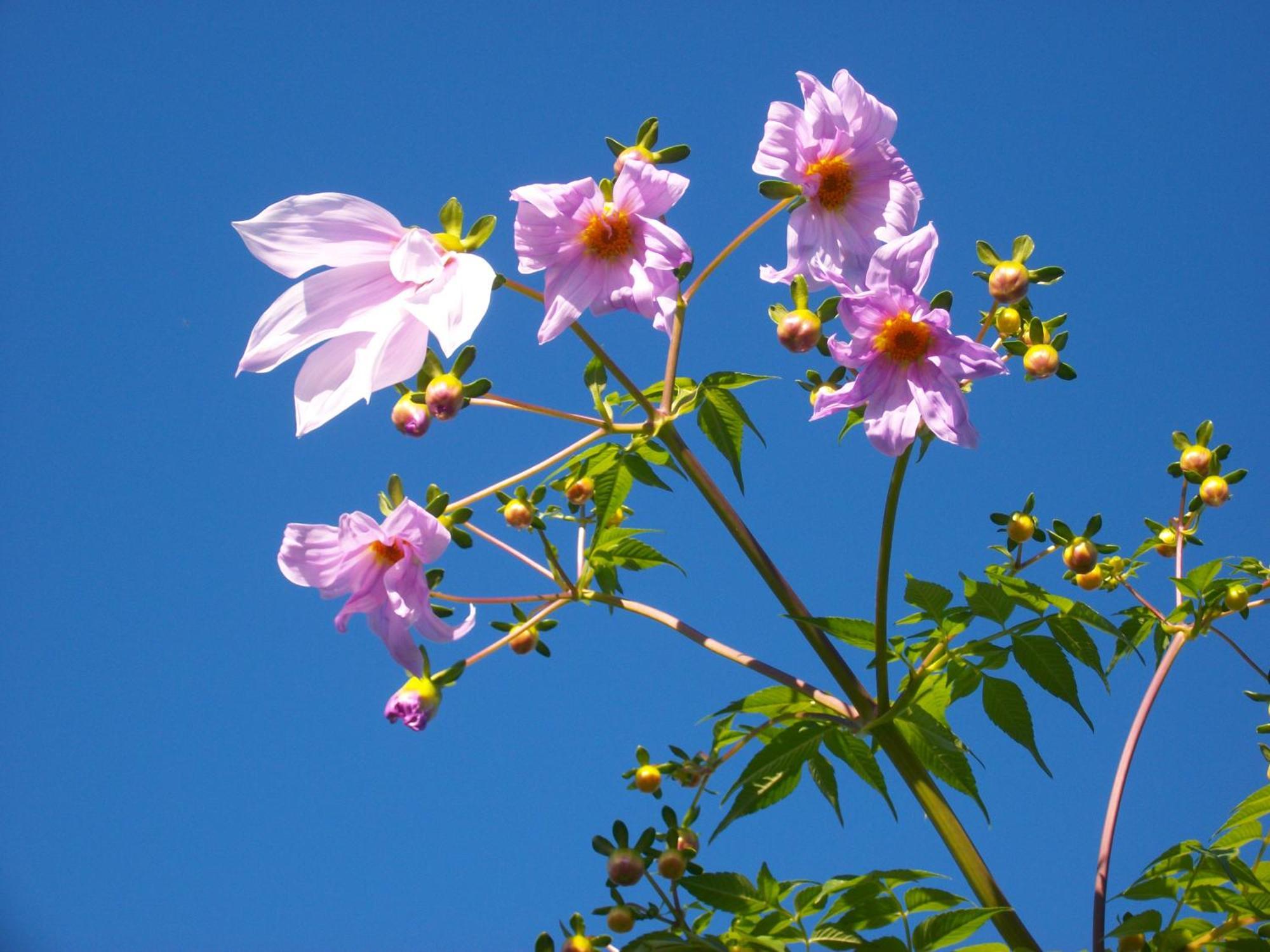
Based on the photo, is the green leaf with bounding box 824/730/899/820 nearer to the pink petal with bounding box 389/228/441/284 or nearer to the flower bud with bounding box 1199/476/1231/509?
the pink petal with bounding box 389/228/441/284

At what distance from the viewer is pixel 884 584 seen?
162 cm

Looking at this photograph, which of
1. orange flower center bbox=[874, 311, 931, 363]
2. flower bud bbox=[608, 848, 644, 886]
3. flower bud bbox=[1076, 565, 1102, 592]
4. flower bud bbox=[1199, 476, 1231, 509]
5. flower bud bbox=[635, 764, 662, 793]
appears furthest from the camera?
flower bud bbox=[1199, 476, 1231, 509]

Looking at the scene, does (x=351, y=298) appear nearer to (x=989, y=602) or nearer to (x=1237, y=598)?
(x=989, y=602)

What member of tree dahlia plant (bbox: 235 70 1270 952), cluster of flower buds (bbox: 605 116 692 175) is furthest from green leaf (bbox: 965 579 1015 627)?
cluster of flower buds (bbox: 605 116 692 175)

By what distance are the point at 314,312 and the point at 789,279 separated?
73cm

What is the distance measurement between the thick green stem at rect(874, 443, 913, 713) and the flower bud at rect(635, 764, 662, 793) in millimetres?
555

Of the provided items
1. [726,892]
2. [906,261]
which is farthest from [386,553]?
[906,261]

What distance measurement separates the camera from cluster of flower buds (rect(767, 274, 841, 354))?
1.58m

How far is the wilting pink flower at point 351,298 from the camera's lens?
1.50 meters

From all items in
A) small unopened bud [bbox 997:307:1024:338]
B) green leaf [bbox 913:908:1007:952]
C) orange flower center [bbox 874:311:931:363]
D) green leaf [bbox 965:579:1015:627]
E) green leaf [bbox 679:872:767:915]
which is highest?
small unopened bud [bbox 997:307:1024:338]

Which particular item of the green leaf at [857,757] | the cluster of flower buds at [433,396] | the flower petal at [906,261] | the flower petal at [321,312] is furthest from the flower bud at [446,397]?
the green leaf at [857,757]

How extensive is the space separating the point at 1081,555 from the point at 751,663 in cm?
72

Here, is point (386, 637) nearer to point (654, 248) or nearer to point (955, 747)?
point (654, 248)

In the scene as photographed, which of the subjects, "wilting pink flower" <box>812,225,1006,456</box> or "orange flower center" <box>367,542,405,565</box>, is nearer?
"wilting pink flower" <box>812,225,1006,456</box>
